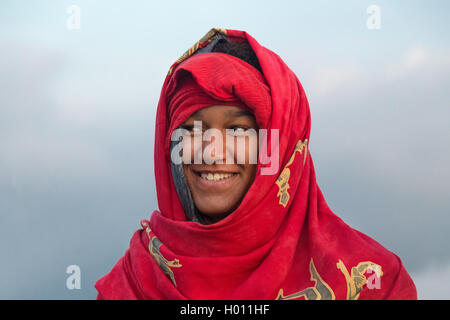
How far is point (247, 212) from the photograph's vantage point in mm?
2646

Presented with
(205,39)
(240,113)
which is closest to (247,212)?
(240,113)

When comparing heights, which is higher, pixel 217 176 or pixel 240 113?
pixel 240 113

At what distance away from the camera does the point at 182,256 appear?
2727 mm

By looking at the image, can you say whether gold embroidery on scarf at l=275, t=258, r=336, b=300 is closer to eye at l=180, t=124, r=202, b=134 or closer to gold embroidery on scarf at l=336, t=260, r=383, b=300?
gold embroidery on scarf at l=336, t=260, r=383, b=300

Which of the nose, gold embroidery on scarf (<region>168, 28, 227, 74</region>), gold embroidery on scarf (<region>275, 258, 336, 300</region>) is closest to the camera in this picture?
gold embroidery on scarf (<region>275, 258, 336, 300</region>)

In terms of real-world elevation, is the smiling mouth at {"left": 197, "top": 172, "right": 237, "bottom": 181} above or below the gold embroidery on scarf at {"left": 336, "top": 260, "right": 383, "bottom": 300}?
above

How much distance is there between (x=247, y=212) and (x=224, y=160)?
12.4 inches

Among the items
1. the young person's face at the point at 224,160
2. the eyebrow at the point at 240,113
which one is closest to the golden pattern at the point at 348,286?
the young person's face at the point at 224,160

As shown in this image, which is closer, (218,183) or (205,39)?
(218,183)

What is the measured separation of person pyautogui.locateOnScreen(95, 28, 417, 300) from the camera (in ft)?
8.55

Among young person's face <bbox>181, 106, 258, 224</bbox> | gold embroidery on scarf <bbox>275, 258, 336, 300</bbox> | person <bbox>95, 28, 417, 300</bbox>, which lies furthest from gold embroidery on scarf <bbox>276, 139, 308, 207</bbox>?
gold embroidery on scarf <bbox>275, 258, 336, 300</bbox>

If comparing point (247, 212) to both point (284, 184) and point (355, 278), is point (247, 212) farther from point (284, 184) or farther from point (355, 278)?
point (355, 278)
